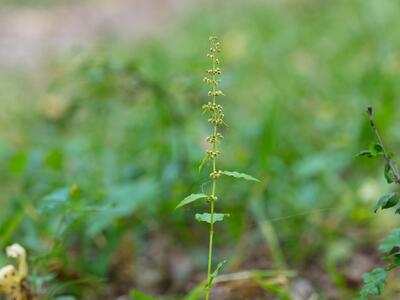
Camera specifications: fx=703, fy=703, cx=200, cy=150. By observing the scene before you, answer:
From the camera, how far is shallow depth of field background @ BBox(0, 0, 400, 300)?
1827mm

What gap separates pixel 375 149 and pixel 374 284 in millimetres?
219

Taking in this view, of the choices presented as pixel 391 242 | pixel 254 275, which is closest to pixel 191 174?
pixel 254 275

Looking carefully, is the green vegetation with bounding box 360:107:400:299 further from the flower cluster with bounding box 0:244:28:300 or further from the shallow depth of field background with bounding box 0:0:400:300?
the flower cluster with bounding box 0:244:28:300

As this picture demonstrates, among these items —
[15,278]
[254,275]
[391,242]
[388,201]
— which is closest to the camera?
[388,201]

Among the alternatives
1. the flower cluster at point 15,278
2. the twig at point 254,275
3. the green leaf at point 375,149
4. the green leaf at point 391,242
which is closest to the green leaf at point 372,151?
the green leaf at point 375,149

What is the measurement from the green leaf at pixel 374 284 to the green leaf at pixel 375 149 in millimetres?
190

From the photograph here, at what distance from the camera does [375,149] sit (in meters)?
1.16

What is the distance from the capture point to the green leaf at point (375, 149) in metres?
1.15

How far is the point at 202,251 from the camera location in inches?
77.1

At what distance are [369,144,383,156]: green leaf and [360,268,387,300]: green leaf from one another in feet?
0.62

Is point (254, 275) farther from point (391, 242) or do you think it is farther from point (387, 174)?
point (387, 174)

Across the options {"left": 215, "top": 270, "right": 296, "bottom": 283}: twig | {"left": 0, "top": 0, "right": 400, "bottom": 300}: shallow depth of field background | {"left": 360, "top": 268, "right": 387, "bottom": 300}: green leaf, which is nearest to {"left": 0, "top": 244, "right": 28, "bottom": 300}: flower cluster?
{"left": 0, "top": 0, "right": 400, "bottom": 300}: shallow depth of field background

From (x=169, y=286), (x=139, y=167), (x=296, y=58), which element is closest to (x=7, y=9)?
(x=296, y=58)

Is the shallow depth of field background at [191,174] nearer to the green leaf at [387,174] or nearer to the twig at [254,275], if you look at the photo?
the twig at [254,275]
